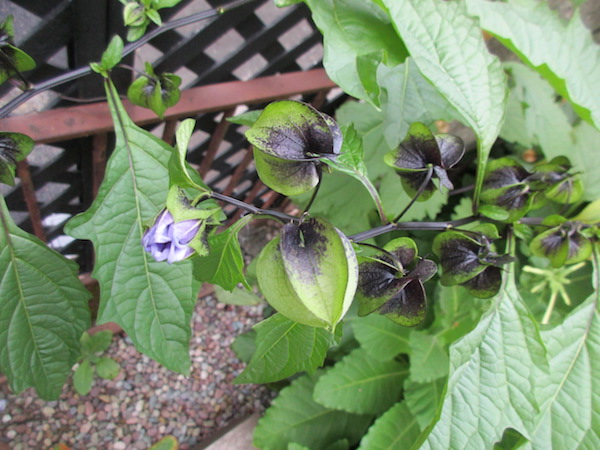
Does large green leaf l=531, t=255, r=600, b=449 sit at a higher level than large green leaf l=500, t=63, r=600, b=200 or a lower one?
lower

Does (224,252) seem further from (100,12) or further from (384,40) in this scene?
(100,12)

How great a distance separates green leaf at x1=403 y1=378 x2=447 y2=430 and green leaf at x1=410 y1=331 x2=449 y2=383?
0.13ft

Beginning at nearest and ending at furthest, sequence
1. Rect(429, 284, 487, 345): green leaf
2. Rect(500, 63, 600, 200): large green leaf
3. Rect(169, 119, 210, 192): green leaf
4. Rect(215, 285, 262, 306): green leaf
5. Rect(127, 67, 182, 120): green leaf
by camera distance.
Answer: Rect(169, 119, 210, 192): green leaf < Rect(127, 67, 182, 120): green leaf < Rect(500, 63, 600, 200): large green leaf < Rect(429, 284, 487, 345): green leaf < Rect(215, 285, 262, 306): green leaf

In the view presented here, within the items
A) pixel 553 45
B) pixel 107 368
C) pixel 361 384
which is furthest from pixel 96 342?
pixel 553 45

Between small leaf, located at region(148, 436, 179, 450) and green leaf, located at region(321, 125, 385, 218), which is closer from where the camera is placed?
green leaf, located at region(321, 125, 385, 218)

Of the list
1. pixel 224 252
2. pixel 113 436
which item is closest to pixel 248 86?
pixel 224 252

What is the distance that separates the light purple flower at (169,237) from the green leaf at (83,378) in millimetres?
907

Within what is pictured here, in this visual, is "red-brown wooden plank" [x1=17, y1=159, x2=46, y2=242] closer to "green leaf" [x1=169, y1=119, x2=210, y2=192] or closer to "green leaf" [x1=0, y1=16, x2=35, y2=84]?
"green leaf" [x1=0, y1=16, x2=35, y2=84]

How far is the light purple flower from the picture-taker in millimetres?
407

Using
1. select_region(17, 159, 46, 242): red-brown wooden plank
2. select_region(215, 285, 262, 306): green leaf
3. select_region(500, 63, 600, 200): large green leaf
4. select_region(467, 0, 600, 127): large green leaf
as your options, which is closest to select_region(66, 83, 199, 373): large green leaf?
select_region(17, 159, 46, 242): red-brown wooden plank

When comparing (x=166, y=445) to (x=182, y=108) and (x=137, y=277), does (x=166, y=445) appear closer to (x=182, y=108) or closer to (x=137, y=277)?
(x=137, y=277)

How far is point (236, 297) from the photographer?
1.41 m

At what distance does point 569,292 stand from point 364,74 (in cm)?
98

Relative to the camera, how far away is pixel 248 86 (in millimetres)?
1080
